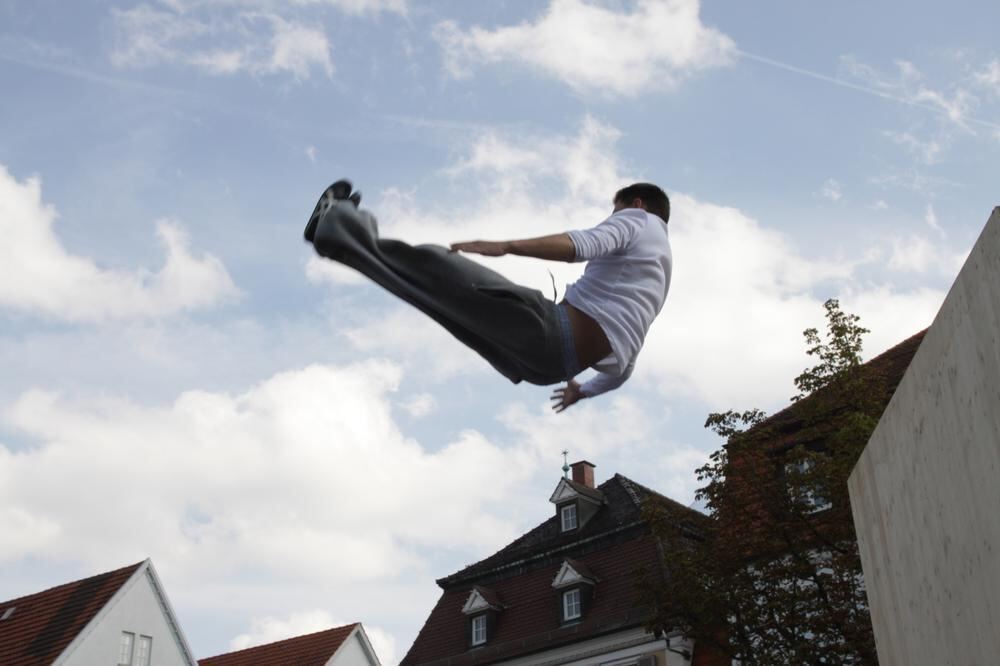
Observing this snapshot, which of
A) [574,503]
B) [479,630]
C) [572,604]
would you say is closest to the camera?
[572,604]

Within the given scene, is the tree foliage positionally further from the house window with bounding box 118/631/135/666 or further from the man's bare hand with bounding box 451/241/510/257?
the house window with bounding box 118/631/135/666

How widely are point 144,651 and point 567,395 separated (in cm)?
2867

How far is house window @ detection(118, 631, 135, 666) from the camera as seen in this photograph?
100ft

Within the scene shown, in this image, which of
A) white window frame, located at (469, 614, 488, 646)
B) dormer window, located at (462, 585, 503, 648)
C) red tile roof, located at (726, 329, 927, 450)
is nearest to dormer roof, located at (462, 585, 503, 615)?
dormer window, located at (462, 585, 503, 648)

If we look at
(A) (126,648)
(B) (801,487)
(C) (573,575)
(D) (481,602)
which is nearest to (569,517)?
(C) (573,575)

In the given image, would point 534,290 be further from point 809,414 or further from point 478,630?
point 478,630

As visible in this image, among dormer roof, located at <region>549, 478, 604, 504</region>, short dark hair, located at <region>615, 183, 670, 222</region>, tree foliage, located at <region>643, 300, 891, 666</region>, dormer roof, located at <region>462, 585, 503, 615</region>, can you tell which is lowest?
short dark hair, located at <region>615, 183, 670, 222</region>

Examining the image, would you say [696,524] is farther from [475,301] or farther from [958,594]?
[475,301]

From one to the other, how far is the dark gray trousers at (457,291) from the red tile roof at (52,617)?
27.4 m

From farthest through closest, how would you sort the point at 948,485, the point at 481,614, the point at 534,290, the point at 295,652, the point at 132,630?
the point at 295,652
the point at 481,614
the point at 132,630
the point at 948,485
the point at 534,290

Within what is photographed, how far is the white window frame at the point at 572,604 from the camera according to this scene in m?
29.8

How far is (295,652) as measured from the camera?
36.2 metres

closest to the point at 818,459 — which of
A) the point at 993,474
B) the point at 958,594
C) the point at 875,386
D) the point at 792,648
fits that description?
the point at 875,386

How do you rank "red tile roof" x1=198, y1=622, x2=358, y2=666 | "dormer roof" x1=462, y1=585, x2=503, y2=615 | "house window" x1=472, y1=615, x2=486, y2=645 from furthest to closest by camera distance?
1. "red tile roof" x1=198, y1=622, x2=358, y2=666
2. "dormer roof" x1=462, y1=585, x2=503, y2=615
3. "house window" x1=472, y1=615, x2=486, y2=645
